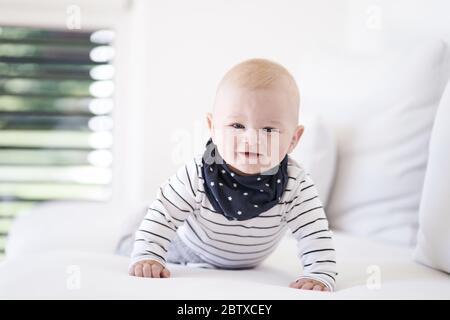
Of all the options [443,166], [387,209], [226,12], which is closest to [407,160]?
[387,209]

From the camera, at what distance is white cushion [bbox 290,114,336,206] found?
1.72 m

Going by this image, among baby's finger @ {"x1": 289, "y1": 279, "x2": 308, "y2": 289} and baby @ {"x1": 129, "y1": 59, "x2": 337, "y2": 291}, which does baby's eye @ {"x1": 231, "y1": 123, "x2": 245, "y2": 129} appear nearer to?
baby @ {"x1": 129, "y1": 59, "x2": 337, "y2": 291}

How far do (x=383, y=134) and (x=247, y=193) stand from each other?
0.61 metres

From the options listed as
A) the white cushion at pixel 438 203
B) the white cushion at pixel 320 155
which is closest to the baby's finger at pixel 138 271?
the white cushion at pixel 438 203

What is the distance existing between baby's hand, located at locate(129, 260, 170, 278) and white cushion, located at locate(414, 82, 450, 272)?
516mm

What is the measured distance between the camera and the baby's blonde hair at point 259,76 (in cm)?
112

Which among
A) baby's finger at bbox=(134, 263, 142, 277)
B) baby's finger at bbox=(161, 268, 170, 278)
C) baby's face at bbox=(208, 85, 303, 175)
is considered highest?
baby's face at bbox=(208, 85, 303, 175)

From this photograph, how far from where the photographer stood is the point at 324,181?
1.73 metres

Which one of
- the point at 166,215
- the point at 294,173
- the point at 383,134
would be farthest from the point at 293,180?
the point at 383,134

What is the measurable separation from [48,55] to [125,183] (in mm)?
600

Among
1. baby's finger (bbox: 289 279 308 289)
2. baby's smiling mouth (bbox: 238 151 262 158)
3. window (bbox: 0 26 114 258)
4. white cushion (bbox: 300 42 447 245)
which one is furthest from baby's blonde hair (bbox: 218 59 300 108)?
window (bbox: 0 26 114 258)

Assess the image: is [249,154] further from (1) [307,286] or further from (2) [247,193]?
(1) [307,286]

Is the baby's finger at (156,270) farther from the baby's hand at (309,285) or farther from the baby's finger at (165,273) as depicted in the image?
the baby's hand at (309,285)

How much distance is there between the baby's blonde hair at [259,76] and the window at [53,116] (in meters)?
1.63
